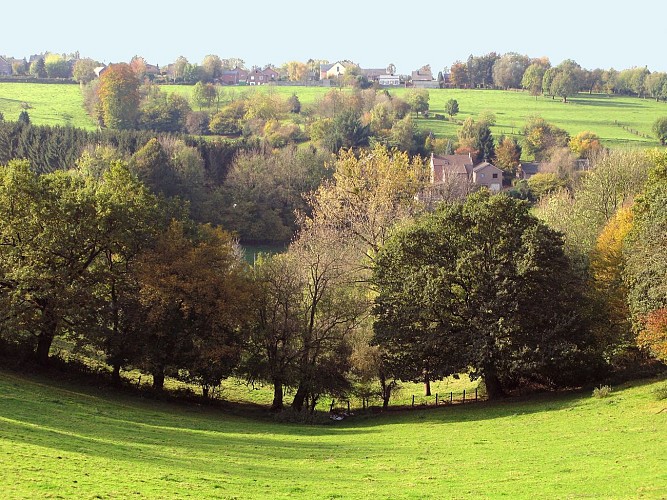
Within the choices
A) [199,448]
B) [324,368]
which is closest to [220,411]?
[324,368]

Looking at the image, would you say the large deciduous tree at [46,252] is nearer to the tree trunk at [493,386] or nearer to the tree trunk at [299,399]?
the tree trunk at [299,399]

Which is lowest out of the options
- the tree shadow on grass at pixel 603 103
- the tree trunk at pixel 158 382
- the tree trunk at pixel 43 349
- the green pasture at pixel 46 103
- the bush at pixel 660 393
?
the tree trunk at pixel 158 382

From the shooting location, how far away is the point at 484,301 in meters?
43.9

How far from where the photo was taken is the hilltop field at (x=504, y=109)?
153625 mm

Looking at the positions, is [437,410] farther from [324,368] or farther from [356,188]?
[356,188]

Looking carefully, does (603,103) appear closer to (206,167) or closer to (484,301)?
(206,167)

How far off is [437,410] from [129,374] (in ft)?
62.6

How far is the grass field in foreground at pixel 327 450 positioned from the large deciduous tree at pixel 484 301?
276 centimetres

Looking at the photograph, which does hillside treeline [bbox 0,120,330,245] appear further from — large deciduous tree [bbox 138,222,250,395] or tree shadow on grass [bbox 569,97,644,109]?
tree shadow on grass [bbox 569,97,644,109]

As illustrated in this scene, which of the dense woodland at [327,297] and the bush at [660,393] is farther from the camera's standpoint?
the dense woodland at [327,297]

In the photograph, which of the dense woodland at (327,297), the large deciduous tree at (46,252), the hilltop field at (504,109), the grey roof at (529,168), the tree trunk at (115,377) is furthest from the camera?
the hilltop field at (504,109)

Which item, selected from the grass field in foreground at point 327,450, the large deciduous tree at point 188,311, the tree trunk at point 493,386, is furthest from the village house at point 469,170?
the grass field in foreground at point 327,450

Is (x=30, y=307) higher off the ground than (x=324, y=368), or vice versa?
(x=30, y=307)

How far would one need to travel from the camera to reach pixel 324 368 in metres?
46.0
